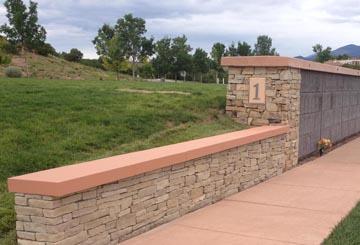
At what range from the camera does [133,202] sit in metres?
5.83

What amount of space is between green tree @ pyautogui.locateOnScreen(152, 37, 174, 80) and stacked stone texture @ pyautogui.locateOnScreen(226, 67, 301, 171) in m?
43.3

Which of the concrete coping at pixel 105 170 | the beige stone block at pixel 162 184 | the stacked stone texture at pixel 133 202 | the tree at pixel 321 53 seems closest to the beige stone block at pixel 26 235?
the stacked stone texture at pixel 133 202

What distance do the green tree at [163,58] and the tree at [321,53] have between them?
88.0ft

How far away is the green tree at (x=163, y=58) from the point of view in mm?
54844

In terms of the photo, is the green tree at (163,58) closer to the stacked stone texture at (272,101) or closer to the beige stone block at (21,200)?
the stacked stone texture at (272,101)

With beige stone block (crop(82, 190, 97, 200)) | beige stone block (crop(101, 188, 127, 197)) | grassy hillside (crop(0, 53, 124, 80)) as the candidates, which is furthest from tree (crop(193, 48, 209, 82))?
beige stone block (crop(82, 190, 97, 200))

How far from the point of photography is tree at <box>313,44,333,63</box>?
73.6 meters

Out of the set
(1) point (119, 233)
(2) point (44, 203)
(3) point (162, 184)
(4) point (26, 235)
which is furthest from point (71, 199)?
(3) point (162, 184)

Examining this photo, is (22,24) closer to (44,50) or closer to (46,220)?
(44,50)

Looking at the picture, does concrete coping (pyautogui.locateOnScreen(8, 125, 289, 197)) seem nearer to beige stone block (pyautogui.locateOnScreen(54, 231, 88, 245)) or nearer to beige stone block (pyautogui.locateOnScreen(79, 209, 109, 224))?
beige stone block (pyautogui.locateOnScreen(79, 209, 109, 224))

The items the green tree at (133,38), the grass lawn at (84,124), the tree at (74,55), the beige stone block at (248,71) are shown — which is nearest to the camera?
the grass lawn at (84,124)

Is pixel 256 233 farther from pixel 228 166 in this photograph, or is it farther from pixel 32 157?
pixel 32 157

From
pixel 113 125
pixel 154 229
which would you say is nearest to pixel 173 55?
pixel 113 125

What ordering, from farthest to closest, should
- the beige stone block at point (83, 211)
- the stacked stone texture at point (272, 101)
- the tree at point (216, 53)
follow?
the tree at point (216, 53)
the stacked stone texture at point (272, 101)
the beige stone block at point (83, 211)
